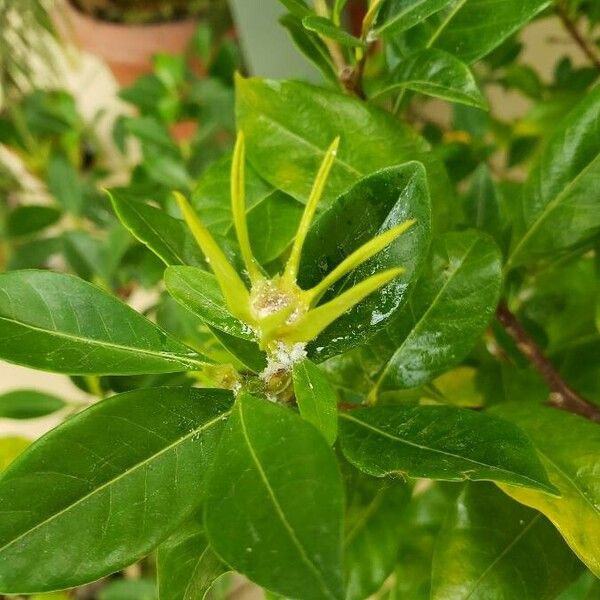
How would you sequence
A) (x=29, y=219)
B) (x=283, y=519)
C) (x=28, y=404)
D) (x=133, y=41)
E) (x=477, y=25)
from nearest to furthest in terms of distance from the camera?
(x=283, y=519), (x=477, y=25), (x=28, y=404), (x=29, y=219), (x=133, y=41)

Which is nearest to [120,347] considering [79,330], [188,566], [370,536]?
[79,330]

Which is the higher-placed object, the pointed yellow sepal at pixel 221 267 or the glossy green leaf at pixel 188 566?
the pointed yellow sepal at pixel 221 267

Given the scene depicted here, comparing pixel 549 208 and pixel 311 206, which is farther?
pixel 549 208

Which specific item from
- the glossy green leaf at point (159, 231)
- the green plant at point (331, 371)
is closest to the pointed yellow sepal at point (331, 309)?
the green plant at point (331, 371)

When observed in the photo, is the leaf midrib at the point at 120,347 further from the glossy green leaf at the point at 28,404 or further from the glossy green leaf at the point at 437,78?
the glossy green leaf at the point at 28,404

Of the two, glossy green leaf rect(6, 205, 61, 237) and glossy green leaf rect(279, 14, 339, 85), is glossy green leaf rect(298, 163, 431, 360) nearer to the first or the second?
Result: glossy green leaf rect(279, 14, 339, 85)

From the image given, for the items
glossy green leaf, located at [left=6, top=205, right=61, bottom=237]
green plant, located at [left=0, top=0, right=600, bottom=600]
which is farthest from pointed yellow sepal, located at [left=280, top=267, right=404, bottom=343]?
glossy green leaf, located at [left=6, top=205, right=61, bottom=237]

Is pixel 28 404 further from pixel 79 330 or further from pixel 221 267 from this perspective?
pixel 221 267

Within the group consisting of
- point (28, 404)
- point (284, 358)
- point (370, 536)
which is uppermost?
point (284, 358)
